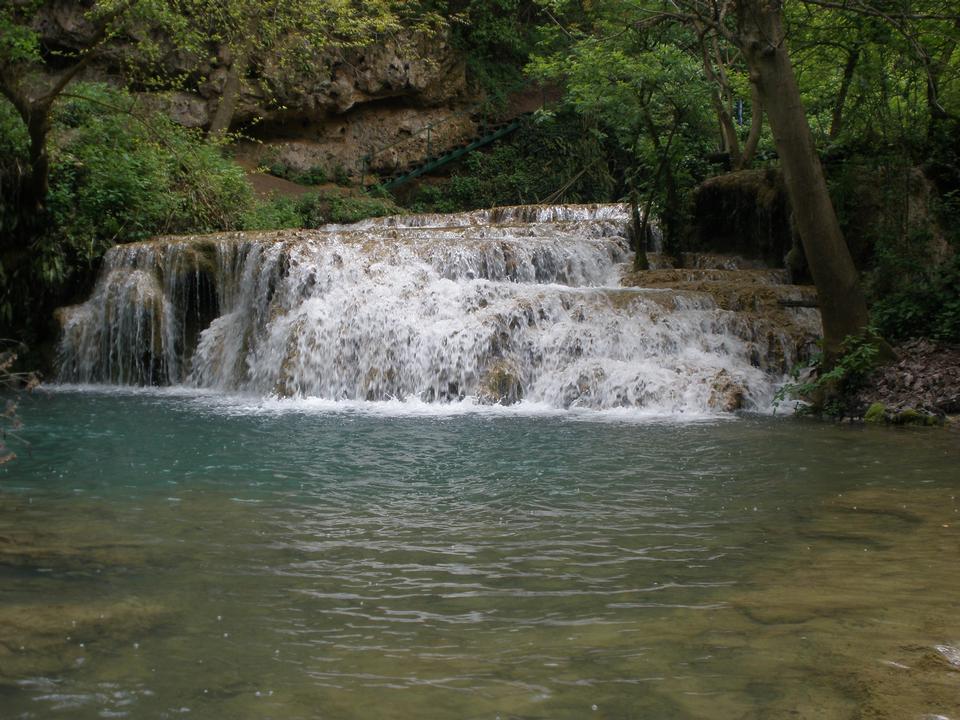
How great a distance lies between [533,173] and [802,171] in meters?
17.8

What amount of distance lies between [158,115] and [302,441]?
8.96 m

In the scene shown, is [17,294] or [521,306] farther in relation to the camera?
[17,294]

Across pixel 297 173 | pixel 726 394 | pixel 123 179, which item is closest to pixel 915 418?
pixel 726 394

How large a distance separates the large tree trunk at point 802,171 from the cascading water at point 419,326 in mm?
1524

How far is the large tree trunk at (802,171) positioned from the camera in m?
8.98

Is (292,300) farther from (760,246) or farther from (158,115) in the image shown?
(760,246)

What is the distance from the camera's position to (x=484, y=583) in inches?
163

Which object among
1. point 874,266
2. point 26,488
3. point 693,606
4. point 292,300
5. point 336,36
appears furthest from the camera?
point 336,36

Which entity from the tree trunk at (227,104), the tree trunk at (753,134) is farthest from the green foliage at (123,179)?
the tree trunk at (753,134)

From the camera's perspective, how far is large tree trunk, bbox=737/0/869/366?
8.98 meters

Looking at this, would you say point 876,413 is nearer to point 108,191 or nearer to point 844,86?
point 844,86

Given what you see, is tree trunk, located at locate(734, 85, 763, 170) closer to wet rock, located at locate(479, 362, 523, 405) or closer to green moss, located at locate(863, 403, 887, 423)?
wet rock, located at locate(479, 362, 523, 405)

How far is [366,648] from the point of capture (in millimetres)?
3365

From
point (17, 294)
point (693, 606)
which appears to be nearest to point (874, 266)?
point (693, 606)
